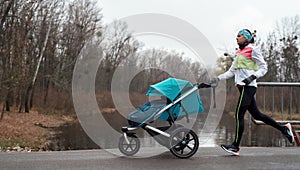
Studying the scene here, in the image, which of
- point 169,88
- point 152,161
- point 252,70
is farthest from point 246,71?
point 152,161

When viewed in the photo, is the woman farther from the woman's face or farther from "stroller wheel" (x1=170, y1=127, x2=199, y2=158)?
"stroller wheel" (x1=170, y1=127, x2=199, y2=158)

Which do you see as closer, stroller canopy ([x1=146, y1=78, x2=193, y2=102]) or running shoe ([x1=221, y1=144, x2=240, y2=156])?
stroller canopy ([x1=146, y1=78, x2=193, y2=102])

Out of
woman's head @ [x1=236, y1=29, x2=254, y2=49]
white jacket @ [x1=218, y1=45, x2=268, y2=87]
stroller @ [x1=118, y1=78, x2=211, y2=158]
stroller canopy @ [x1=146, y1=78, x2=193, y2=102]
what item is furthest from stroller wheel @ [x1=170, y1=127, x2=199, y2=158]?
woman's head @ [x1=236, y1=29, x2=254, y2=49]

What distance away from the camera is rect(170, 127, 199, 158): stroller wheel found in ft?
19.8

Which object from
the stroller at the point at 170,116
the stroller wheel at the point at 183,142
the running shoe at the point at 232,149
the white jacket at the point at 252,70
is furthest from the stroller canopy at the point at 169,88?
the running shoe at the point at 232,149

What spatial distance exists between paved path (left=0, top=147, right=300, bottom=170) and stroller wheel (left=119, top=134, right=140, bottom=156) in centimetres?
14

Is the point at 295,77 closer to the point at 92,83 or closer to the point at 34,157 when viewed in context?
the point at 92,83

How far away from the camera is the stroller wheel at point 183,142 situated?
6.02 m

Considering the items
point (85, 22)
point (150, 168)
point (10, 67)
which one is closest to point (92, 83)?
point (150, 168)

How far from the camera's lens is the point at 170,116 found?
615 centimetres

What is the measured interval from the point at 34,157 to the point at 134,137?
1572mm

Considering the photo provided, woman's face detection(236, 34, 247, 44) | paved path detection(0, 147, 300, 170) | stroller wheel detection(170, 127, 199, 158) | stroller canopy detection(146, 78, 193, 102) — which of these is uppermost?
woman's face detection(236, 34, 247, 44)

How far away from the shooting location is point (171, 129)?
6.15m

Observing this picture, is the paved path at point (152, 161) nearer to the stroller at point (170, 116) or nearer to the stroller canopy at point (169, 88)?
the stroller at point (170, 116)
